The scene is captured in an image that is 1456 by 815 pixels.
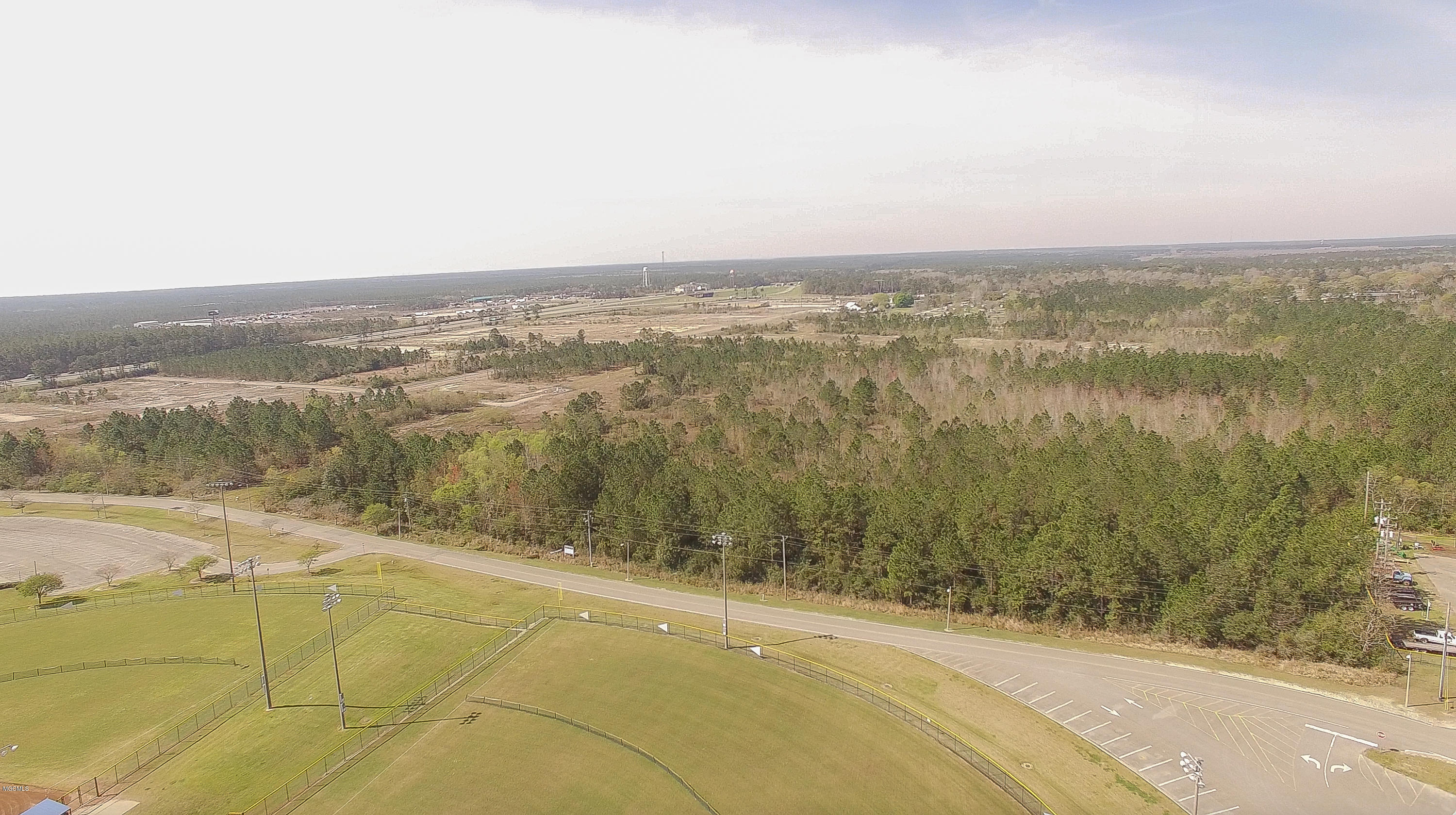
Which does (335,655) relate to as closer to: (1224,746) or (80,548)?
(1224,746)

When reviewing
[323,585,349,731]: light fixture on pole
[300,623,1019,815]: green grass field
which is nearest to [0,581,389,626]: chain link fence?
[323,585,349,731]: light fixture on pole

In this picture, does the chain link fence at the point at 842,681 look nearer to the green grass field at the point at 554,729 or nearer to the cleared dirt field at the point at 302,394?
the green grass field at the point at 554,729

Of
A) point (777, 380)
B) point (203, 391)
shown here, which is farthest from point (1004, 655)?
point (203, 391)

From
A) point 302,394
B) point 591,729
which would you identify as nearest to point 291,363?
point 302,394

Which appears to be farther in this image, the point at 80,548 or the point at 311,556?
the point at 80,548

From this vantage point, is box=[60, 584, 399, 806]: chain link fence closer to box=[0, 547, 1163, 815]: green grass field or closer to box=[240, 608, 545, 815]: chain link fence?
box=[0, 547, 1163, 815]: green grass field

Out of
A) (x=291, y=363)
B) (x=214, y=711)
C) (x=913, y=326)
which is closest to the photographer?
(x=214, y=711)

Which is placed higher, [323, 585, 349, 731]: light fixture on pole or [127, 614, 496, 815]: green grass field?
[323, 585, 349, 731]: light fixture on pole
